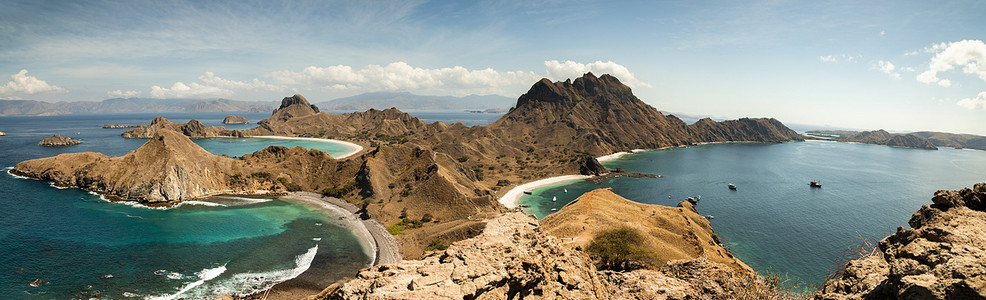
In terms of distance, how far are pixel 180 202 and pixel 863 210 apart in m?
171

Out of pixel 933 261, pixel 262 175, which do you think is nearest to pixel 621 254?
pixel 933 261

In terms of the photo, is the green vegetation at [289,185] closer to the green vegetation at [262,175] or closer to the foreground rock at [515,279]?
the green vegetation at [262,175]

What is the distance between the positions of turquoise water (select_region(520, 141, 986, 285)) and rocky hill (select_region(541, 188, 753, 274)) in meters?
11.2

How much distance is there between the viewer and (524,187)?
109m

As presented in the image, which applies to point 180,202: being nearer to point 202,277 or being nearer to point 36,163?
point 202,277

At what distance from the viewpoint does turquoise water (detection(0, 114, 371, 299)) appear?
42750 millimetres

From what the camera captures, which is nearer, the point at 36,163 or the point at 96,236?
the point at 96,236

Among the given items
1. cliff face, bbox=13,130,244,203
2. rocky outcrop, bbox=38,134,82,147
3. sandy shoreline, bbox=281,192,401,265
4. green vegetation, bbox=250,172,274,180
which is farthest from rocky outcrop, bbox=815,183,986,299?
rocky outcrop, bbox=38,134,82,147

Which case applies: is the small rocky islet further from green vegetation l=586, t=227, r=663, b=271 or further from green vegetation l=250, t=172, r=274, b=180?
green vegetation l=586, t=227, r=663, b=271

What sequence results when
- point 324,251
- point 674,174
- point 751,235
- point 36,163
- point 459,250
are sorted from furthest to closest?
point 674,174 < point 36,163 < point 751,235 < point 324,251 < point 459,250

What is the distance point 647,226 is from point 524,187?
57320mm

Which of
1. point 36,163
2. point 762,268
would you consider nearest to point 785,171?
point 762,268

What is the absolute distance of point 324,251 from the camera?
5497 centimetres

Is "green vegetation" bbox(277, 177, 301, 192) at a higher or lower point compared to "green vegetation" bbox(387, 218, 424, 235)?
higher
